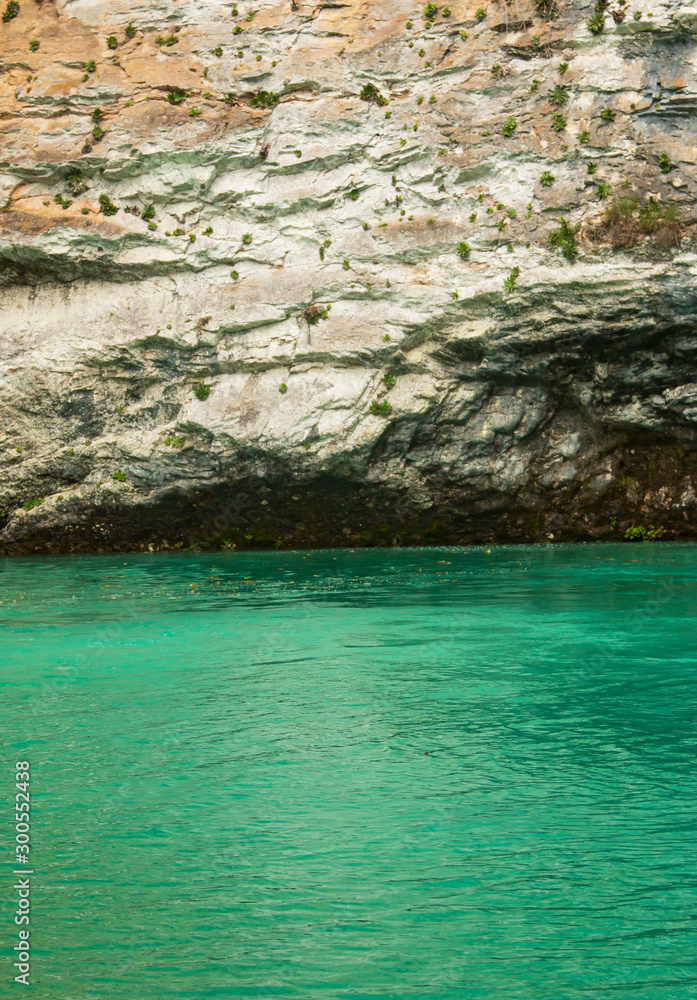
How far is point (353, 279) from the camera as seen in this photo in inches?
976

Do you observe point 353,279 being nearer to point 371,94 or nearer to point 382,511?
point 371,94

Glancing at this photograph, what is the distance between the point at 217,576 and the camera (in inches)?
716

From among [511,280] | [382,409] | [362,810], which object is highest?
[511,280]

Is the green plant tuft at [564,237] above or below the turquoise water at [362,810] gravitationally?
above

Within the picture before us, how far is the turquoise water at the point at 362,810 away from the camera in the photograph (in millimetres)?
3637

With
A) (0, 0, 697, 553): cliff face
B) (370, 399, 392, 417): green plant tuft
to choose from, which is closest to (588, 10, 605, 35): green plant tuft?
(0, 0, 697, 553): cliff face

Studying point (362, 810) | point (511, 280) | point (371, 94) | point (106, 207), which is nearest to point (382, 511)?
point (511, 280)

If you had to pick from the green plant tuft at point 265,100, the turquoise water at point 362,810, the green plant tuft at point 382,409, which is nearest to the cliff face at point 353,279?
the green plant tuft at point 382,409

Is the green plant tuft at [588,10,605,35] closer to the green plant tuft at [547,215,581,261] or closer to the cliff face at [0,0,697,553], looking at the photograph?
the cliff face at [0,0,697,553]

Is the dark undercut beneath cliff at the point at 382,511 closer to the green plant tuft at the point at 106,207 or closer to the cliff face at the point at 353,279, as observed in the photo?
the cliff face at the point at 353,279

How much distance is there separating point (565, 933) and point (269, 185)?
25029mm

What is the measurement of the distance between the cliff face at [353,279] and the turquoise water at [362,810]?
1321cm

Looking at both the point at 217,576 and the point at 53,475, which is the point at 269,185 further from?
the point at 217,576

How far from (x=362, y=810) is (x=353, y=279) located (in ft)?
68.9
